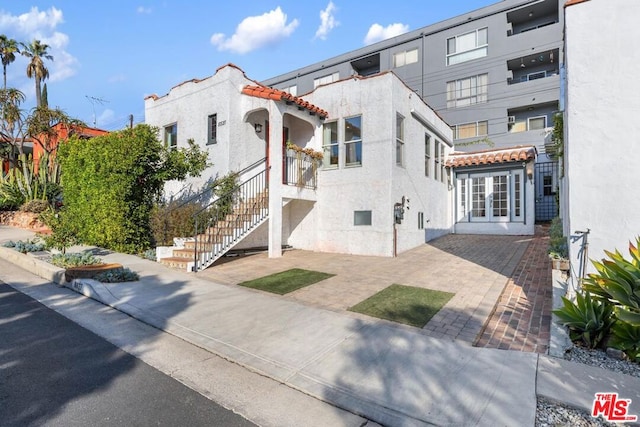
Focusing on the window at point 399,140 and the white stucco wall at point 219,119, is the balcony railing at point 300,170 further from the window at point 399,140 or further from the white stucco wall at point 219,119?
the window at point 399,140

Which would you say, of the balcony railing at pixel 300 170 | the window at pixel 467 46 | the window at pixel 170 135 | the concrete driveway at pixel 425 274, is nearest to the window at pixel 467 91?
the window at pixel 467 46

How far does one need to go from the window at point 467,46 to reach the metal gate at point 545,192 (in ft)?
29.2

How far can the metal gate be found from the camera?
18156 mm

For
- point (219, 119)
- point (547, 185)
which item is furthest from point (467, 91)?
point (219, 119)

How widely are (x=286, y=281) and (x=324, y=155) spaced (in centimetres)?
564

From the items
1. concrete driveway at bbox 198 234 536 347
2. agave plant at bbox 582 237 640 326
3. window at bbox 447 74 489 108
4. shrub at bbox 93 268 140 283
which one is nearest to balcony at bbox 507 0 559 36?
window at bbox 447 74 489 108

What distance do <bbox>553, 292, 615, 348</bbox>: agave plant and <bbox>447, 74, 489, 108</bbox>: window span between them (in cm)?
2142

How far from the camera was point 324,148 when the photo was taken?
455 inches

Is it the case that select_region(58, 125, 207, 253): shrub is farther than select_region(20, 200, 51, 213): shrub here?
No

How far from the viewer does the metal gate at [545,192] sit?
18156 millimetres

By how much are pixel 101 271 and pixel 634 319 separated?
8.59 m

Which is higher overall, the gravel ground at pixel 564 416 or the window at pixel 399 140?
the window at pixel 399 140

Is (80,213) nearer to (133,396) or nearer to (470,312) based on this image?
(133,396)

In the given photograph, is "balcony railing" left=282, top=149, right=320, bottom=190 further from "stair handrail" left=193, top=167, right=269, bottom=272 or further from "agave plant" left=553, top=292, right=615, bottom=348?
"agave plant" left=553, top=292, right=615, bottom=348
